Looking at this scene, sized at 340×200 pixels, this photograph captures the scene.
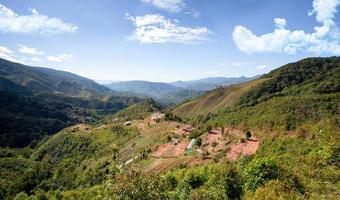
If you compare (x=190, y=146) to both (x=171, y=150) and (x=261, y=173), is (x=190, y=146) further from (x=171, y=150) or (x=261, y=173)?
(x=261, y=173)

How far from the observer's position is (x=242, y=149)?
70.2 metres

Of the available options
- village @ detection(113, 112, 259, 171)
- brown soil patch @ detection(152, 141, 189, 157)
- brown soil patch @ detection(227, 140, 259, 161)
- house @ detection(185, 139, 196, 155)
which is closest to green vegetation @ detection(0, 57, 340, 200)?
village @ detection(113, 112, 259, 171)

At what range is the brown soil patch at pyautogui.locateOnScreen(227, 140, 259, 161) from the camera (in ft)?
218

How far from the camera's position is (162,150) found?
94.5 metres

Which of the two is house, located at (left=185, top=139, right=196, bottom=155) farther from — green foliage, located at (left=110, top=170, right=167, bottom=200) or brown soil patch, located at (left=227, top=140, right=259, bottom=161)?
green foliage, located at (left=110, top=170, right=167, bottom=200)

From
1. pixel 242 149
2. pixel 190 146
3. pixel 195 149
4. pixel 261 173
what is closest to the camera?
pixel 261 173

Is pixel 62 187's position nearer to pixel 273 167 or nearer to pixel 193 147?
pixel 193 147

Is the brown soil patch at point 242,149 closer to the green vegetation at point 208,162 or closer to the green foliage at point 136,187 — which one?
the green vegetation at point 208,162

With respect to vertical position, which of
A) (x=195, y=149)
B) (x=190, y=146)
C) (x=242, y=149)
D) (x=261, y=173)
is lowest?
(x=190, y=146)

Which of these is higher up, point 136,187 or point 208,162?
point 136,187

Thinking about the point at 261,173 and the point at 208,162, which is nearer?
the point at 261,173

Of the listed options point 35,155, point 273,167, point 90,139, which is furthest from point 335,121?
point 35,155

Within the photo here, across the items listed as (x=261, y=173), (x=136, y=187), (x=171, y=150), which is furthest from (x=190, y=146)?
(x=136, y=187)

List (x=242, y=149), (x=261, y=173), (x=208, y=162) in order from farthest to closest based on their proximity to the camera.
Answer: (x=242, y=149) → (x=208, y=162) → (x=261, y=173)
